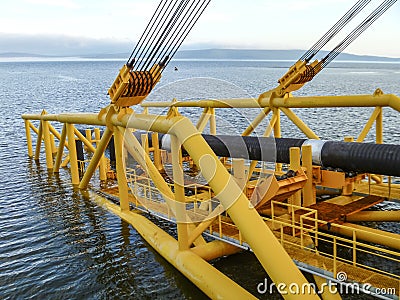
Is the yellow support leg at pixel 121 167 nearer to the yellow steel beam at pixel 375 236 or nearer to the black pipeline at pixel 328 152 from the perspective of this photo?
the black pipeline at pixel 328 152

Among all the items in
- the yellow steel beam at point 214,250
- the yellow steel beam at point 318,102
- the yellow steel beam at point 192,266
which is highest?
A: the yellow steel beam at point 318,102

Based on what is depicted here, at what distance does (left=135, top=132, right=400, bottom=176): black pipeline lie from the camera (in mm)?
14457

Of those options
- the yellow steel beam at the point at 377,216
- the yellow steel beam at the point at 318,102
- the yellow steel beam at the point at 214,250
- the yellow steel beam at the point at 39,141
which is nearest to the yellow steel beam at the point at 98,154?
the yellow steel beam at the point at 214,250

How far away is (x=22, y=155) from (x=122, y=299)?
76.1 feet

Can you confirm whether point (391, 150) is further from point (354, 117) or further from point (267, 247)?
point (354, 117)

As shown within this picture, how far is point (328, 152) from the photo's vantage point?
16.3 m

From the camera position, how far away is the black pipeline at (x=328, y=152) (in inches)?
569

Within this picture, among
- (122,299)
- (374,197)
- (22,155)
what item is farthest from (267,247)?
(22,155)

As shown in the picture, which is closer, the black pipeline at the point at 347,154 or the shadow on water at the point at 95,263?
the shadow on water at the point at 95,263

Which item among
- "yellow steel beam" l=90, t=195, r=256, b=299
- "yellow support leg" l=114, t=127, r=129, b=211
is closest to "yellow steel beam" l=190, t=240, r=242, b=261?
"yellow steel beam" l=90, t=195, r=256, b=299

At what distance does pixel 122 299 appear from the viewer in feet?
41.8

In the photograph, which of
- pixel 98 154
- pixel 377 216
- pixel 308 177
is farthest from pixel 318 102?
pixel 98 154

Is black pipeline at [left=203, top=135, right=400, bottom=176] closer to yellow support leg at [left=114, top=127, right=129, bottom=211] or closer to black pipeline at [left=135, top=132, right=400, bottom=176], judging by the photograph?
black pipeline at [left=135, top=132, right=400, bottom=176]

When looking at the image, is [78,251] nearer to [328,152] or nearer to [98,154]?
[98,154]
